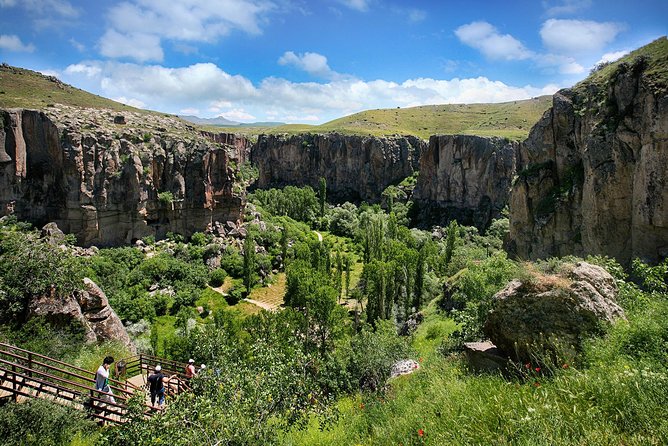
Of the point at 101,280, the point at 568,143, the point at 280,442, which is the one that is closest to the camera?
the point at 280,442

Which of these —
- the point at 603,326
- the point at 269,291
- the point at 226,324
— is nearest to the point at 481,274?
the point at 603,326

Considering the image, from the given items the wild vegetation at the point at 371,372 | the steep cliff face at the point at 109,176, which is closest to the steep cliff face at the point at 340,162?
the steep cliff face at the point at 109,176

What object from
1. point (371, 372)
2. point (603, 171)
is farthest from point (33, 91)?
point (603, 171)

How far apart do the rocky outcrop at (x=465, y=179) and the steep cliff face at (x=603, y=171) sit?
49.8m

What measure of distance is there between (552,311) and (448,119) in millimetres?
150773

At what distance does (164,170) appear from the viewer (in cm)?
5938

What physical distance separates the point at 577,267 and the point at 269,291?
152 ft

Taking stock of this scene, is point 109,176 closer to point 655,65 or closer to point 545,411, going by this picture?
point 545,411

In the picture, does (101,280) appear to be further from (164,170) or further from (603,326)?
(603,326)

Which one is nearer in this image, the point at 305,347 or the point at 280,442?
the point at 280,442

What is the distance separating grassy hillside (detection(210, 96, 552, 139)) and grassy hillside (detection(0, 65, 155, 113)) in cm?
8061

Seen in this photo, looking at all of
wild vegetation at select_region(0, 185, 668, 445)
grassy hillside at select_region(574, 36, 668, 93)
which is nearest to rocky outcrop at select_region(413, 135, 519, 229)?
wild vegetation at select_region(0, 185, 668, 445)

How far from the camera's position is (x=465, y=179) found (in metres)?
86.9

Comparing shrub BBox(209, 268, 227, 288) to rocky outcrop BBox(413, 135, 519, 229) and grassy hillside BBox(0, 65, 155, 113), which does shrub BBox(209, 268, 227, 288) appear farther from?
rocky outcrop BBox(413, 135, 519, 229)
